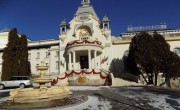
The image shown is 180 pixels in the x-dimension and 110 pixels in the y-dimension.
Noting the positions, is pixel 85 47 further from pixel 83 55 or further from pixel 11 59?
pixel 11 59

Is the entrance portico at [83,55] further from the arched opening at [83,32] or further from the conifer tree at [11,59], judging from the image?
the conifer tree at [11,59]

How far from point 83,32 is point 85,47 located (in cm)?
702

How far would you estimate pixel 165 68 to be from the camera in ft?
108

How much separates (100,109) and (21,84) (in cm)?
2051

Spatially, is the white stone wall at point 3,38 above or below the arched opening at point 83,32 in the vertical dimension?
above

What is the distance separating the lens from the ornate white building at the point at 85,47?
42.5 metres

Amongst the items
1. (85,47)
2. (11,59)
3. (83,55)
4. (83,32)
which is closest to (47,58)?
(83,55)

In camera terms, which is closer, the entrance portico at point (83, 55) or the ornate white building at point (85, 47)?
the entrance portico at point (83, 55)

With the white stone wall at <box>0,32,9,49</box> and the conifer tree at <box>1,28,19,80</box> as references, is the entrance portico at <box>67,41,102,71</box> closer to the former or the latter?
the conifer tree at <box>1,28,19,80</box>

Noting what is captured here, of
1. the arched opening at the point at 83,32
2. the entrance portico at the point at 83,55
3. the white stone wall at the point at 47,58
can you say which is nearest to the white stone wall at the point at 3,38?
the white stone wall at the point at 47,58

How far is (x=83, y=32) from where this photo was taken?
47.3 meters

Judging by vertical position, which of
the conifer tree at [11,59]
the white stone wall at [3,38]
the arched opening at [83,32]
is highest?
the white stone wall at [3,38]

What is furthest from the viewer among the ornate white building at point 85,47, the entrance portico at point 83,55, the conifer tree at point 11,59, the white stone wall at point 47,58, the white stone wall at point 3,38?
the white stone wall at point 3,38

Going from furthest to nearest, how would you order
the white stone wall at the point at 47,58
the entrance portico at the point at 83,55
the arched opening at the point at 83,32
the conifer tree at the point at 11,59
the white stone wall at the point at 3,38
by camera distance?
the white stone wall at the point at 3,38, the white stone wall at the point at 47,58, the arched opening at the point at 83,32, the entrance portico at the point at 83,55, the conifer tree at the point at 11,59
